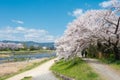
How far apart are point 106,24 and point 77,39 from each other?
3.38 m

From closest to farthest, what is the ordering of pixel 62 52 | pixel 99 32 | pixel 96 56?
pixel 99 32 < pixel 62 52 < pixel 96 56

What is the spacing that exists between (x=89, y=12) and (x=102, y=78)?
1432cm

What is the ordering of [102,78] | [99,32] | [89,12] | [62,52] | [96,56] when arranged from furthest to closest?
[96,56] < [62,52] < [89,12] < [99,32] < [102,78]

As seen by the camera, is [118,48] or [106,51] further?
[106,51]

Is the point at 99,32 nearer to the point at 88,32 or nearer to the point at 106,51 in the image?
the point at 88,32

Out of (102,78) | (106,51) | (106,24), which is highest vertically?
(106,24)

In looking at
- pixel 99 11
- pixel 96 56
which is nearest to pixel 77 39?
pixel 99 11

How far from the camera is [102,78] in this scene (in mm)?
18578

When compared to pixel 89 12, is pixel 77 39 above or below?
below

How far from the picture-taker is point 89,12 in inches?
1249

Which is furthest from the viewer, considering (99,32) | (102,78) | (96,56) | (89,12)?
(96,56)

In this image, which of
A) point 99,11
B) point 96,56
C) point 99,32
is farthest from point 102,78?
point 96,56

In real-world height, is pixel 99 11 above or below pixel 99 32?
above

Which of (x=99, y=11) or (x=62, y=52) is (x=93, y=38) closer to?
(x=99, y=11)
